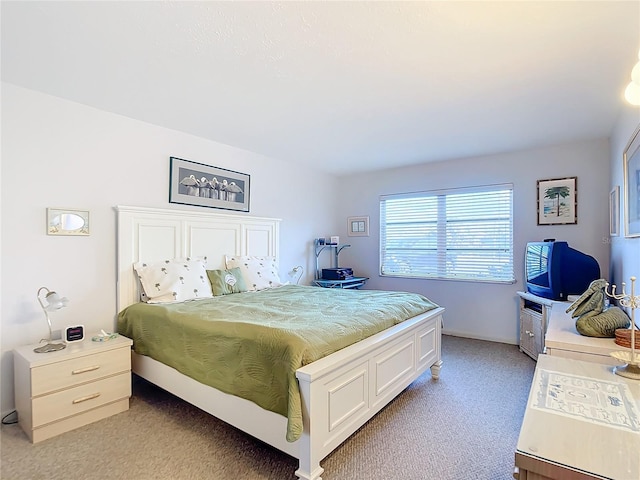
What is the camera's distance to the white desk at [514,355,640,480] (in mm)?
852

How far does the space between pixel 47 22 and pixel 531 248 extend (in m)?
4.52

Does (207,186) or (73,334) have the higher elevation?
(207,186)

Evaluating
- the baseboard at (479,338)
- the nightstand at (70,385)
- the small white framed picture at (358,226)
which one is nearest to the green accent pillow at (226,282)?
the nightstand at (70,385)

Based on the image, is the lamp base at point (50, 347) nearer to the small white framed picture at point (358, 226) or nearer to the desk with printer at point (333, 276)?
the desk with printer at point (333, 276)

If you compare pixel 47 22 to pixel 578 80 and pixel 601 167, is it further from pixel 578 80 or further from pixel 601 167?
pixel 601 167

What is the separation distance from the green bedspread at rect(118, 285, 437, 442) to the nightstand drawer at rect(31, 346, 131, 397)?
0.60 ft

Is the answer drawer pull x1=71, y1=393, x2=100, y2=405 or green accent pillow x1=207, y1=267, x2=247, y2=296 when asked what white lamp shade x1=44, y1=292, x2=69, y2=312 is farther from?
green accent pillow x1=207, y1=267, x2=247, y2=296

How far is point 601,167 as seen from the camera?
3.66 m

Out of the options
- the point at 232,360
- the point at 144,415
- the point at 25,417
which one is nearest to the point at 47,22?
the point at 232,360

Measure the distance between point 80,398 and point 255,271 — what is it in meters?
1.92

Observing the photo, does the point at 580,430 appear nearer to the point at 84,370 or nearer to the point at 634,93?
the point at 634,93

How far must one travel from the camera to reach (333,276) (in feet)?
15.9

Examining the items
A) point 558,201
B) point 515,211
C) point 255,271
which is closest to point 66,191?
point 255,271

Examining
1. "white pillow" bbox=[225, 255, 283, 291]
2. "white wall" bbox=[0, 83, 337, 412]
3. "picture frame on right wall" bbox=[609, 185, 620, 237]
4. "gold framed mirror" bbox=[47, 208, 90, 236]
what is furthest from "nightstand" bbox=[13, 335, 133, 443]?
"picture frame on right wall" bbox=[609, 185, 620, 237]
